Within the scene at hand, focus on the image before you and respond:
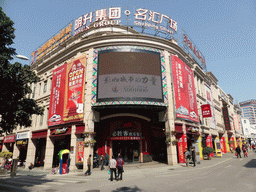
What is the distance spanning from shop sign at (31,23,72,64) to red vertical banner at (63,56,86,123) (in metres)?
7.67

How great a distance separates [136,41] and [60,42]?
52.3ft

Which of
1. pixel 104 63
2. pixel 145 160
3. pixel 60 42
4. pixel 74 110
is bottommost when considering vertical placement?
pixel 145 160

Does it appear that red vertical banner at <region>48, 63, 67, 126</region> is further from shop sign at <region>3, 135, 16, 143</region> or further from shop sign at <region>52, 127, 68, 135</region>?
shop sign at <region>3, 135, 16, 143</region>

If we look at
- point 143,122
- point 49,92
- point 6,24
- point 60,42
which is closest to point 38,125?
point 49,92

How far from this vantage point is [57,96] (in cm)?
2594

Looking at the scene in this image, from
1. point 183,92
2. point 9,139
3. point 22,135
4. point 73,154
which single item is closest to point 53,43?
point 22,135

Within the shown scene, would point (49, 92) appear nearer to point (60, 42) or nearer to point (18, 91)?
point (60, 42)

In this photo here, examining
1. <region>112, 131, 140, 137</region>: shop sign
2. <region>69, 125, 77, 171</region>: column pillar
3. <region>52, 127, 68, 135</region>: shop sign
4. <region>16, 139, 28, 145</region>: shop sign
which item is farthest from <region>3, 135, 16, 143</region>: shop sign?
<region>112, 131, 140, 137</region>: shop sign

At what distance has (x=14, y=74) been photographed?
12156mm

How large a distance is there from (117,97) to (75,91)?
Answer: 262 inches

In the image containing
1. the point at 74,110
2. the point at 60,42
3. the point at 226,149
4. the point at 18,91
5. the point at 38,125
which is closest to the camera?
the point at 18,91

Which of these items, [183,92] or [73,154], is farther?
[183,92]

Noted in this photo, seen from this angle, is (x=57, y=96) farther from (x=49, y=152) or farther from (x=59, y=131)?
(x=49, y=152)

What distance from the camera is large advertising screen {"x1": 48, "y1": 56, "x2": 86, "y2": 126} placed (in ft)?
73.8
